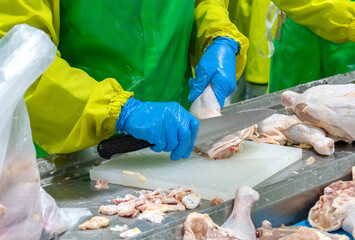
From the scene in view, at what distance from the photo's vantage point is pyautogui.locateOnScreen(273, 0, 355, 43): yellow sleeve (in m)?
3.40

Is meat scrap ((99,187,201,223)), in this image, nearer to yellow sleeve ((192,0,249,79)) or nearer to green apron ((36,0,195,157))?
green apron ((36,0,195,157))

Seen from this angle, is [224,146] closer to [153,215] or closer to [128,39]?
[153,215]

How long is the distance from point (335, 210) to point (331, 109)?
2.02ft

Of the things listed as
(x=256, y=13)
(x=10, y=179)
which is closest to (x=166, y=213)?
(x=10, y=179)

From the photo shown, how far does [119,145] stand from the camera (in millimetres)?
2094

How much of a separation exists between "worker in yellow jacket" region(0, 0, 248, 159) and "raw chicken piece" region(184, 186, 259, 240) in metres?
0.38

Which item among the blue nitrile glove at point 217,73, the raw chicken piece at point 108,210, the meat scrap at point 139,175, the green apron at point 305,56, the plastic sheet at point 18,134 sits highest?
the plastic sheet at point 18,134

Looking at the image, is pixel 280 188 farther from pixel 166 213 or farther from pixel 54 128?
pixel 54 128

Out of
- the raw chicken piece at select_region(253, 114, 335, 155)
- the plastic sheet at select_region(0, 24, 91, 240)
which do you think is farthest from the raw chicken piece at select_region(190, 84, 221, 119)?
the plastic sheet at select_region(0, 24, 91, 240)

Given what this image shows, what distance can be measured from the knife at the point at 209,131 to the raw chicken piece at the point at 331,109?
0.70ft

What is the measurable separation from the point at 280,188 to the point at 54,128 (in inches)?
36.9

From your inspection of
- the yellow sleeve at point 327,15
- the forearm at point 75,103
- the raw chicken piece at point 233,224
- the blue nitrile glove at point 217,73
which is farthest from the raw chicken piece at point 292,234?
the yellow sleeve at point 327,15

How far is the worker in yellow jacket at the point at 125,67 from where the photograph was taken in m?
2.04

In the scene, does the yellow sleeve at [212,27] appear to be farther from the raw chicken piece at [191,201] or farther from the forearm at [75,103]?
the raw chicken piece at [191,201]
